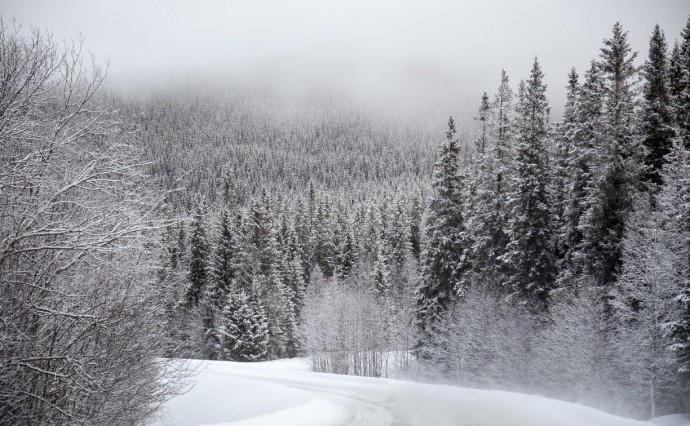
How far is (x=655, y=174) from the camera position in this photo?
26469 mm

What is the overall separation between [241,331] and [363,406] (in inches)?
1244

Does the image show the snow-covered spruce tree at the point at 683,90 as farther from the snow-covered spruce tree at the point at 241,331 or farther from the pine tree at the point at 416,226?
the pine tree at the point at 416,226

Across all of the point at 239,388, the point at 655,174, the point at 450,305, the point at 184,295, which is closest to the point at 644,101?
the point at 655,174

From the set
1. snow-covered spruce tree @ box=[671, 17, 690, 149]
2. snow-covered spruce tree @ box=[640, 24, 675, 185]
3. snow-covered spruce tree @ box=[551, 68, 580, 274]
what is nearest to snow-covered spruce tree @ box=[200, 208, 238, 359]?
snow-covered spruce tree @ box=[551, 68, 580, 274]

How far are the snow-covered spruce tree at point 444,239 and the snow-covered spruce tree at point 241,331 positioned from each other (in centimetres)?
1804

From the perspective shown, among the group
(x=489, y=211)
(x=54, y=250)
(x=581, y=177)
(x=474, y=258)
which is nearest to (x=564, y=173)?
(x=581, y=177)

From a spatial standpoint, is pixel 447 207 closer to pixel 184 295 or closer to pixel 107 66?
pixel 107 66

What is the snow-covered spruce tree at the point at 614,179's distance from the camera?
25875mm

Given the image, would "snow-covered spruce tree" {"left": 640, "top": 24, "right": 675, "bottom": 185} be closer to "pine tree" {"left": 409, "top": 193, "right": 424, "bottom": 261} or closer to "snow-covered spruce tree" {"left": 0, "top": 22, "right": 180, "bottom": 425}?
"snow-covered spruce tree" {"left": 0, "top": 22, "right": 180, "bottom": 425}

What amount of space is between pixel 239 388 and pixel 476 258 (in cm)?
1755

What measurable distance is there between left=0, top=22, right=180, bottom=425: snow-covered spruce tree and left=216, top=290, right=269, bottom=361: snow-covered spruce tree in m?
38.4

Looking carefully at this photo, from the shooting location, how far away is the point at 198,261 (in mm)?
53938

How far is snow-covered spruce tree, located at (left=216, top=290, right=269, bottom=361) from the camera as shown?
46.7 meters

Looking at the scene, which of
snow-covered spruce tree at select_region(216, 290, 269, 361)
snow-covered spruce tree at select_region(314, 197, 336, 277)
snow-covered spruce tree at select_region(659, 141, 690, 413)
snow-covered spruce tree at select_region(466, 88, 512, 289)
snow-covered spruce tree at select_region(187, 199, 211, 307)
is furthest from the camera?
snow-covered spruce tree at select_region(314, 197, 336, 277)
